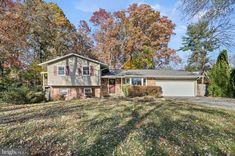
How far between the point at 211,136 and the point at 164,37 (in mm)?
32147

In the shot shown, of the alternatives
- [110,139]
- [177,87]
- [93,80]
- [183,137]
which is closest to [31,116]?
[110,139]

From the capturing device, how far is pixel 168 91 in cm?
2836

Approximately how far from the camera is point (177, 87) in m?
28.6

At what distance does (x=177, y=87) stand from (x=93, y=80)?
9.87m

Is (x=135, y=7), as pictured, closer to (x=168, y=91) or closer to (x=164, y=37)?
(x=164, y=37)

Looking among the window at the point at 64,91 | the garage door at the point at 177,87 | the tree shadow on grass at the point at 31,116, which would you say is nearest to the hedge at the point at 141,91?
the garage door at the point at 177,87

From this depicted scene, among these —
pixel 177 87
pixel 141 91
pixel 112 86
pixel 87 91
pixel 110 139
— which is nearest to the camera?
pixel 110 139

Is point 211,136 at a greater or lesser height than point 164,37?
lesser

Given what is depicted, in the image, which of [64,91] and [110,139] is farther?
[64,91]

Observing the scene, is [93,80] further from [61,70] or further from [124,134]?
[124,134]

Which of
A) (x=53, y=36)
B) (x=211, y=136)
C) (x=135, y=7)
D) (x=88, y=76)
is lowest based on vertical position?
(x=211, y=136)

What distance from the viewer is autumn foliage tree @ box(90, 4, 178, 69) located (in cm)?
3656

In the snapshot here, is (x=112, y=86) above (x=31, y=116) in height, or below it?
above

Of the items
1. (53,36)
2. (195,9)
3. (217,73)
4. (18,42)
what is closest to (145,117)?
(195,9)
